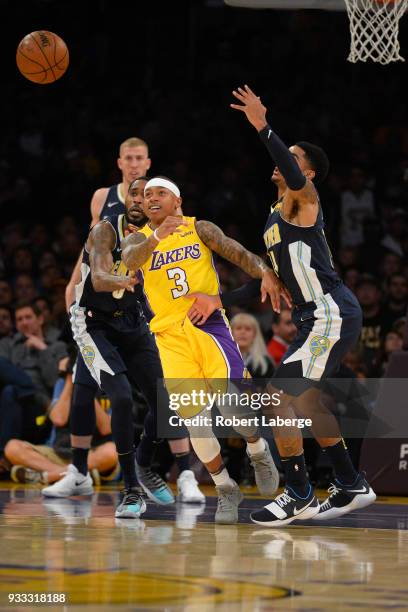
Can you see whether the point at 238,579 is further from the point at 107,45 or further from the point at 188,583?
the point at 107,45

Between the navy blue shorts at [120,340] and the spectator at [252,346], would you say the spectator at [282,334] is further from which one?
the navy blue shorts at [120,340]

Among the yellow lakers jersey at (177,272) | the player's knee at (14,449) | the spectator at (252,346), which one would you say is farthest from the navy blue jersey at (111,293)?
the player's knee at (14,449)

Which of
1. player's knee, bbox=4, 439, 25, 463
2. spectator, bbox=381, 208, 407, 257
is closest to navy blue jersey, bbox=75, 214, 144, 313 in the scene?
player's knee, bbox=4, 439, 25, 463

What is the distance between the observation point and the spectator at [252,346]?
10.2 metres

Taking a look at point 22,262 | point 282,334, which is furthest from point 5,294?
point 282,334

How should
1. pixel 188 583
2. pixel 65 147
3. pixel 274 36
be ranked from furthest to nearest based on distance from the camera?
pixel 274 36 → pixel 65 147 → pixel 188 583

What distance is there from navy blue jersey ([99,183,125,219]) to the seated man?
2145 millimetres

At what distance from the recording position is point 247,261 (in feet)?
22.8

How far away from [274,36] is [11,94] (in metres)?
3.91

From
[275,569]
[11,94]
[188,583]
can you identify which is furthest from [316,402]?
[11,94]

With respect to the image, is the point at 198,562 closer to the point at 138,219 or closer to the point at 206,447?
the point at 206,447

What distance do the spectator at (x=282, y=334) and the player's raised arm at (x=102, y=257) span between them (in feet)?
11.7

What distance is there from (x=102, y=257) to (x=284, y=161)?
4.85 feet

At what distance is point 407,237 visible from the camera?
14.2 metres
